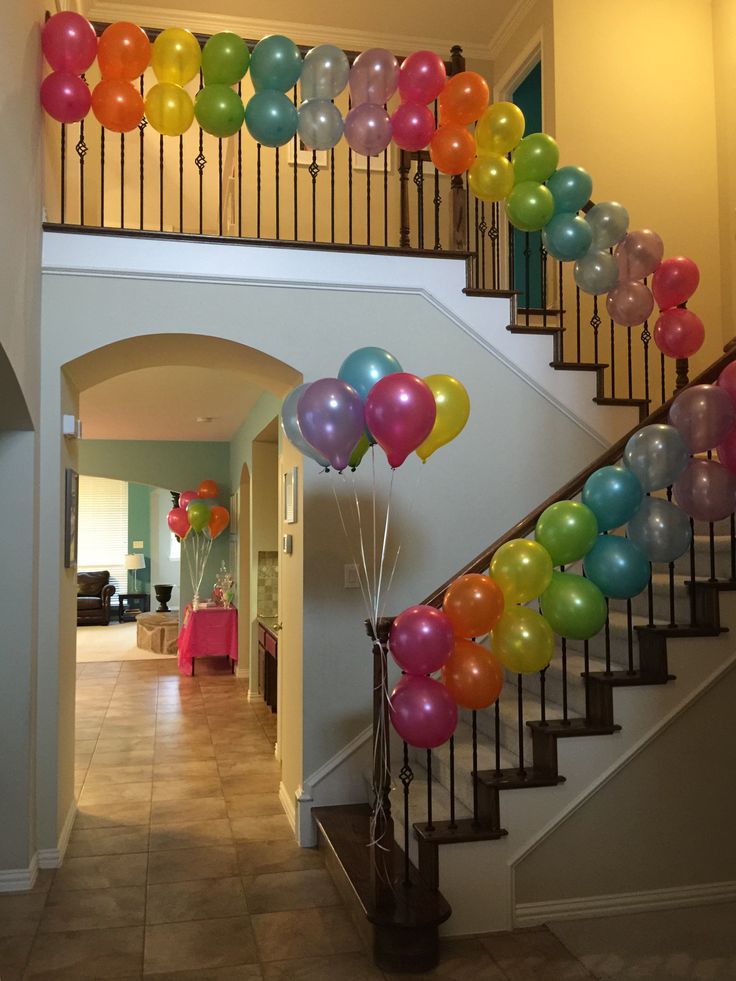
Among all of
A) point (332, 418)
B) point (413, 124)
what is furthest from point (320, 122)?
point (332, 418)

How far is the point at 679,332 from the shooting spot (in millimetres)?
4645

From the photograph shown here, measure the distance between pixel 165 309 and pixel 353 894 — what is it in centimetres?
291

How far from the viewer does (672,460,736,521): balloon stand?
11.0 feet

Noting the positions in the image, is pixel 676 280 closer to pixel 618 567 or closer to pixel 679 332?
pixel 679 332

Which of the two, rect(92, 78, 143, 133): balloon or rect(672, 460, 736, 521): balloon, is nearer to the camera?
rect(672, 460, 736, 521): balloon

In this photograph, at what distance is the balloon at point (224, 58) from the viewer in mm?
4074

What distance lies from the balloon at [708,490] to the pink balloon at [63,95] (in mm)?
3161

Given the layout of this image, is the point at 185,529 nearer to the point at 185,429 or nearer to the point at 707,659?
the point at 185,429

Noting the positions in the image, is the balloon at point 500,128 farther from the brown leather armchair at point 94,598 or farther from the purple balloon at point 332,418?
the brown leather armchair at point 94,598

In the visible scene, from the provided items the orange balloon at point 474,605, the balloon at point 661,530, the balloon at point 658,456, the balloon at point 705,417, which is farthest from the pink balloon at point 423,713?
the balloon at point 705,417

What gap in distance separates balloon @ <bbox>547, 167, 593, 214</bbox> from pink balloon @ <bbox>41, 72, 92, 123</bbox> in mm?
2324

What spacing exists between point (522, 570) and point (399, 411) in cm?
77

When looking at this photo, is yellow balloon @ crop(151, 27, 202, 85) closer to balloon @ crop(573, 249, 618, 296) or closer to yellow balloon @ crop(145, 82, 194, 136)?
yellow balloon @ crop(145, 82, 194, 136)

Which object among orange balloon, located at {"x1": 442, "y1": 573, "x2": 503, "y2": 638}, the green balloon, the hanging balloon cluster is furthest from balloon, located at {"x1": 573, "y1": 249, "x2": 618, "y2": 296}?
the hanging balloon cluster
